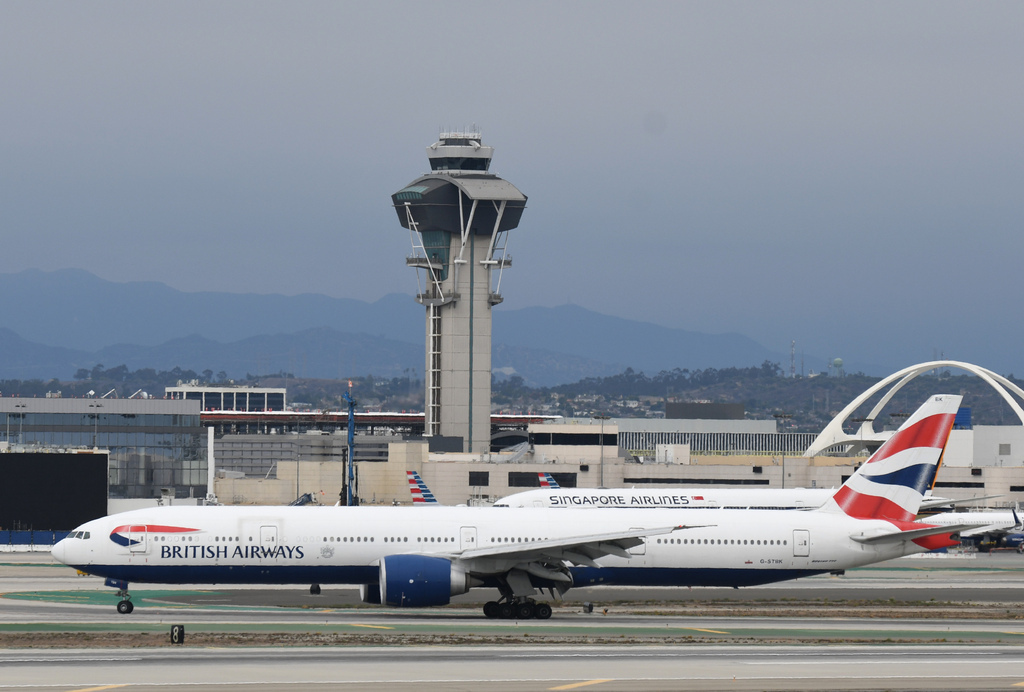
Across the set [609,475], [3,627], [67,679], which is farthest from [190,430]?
[67,679]

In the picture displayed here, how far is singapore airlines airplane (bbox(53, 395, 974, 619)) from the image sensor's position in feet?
156

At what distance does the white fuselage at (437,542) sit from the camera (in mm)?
47719

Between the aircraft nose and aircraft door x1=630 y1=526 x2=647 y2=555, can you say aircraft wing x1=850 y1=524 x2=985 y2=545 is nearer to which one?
aircraft door x1=630 y1=526 x2=647 y2=555

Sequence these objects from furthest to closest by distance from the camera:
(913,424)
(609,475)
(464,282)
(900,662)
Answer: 1. (464,282)
2. (609,475)
3. (913,424)
4. (900,662)

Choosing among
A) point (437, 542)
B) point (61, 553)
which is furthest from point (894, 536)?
point (61, 553)

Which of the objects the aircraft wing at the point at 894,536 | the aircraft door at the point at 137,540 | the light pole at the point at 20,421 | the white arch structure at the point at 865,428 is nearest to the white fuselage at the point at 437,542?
A: the aircraft door at the point at 137,540

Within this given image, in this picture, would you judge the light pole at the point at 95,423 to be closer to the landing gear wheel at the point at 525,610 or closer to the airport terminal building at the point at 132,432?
the airport terminal building at the point at 132,432

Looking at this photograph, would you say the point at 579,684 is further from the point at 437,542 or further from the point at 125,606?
the point at 125,606

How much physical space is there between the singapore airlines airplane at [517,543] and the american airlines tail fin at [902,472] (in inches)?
1.9

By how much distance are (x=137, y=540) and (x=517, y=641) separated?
15567 millimetres

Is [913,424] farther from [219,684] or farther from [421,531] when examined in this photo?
[219,684]

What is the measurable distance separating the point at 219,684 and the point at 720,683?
41.0 feet

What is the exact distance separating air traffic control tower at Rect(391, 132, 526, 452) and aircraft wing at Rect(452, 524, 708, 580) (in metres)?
122

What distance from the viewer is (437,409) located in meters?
173
